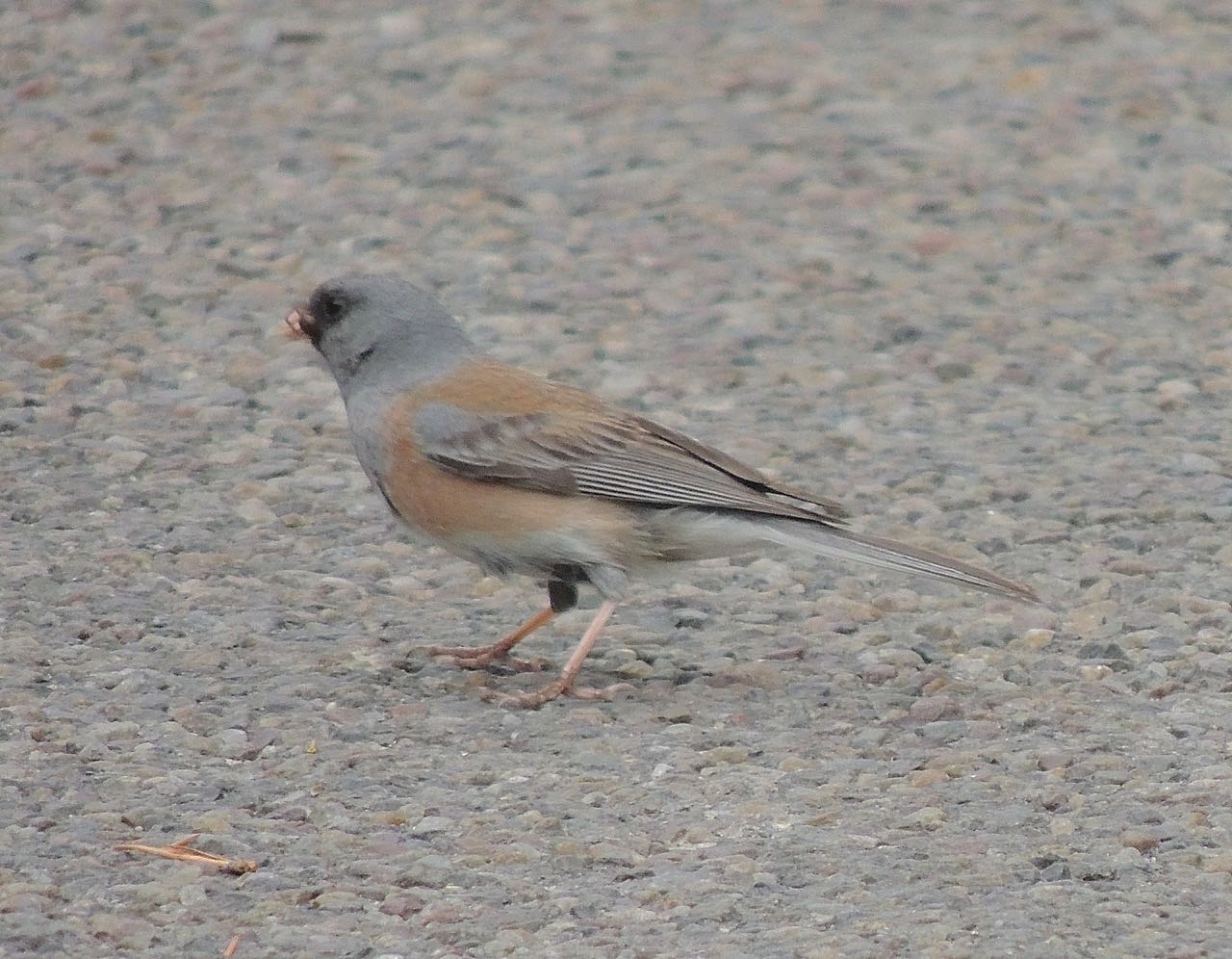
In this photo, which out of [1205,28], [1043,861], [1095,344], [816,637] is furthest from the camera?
[1205,28]

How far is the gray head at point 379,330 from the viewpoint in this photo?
5.78m

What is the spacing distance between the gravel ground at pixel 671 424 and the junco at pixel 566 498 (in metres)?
0.33

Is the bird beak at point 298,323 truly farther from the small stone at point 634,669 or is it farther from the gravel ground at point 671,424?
the small stone at point 634,669

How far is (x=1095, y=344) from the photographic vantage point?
7.66 metres

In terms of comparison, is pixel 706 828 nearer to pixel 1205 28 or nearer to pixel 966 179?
pixel 966 179

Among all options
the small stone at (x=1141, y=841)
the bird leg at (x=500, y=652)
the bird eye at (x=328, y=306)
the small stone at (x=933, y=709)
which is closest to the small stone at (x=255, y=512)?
the bird eye at (x=328, y=306)

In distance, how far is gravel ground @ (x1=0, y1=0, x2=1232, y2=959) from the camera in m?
4.37

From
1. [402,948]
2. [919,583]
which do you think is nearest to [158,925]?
[402,948]

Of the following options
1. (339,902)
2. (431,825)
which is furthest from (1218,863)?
(339,902)

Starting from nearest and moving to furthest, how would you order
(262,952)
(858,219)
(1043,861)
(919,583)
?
(262,952) < (1043,861) < (919,583) < (858,219)

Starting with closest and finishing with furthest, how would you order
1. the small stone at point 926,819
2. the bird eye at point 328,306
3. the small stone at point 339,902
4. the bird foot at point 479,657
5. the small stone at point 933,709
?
the small stone at point 339,902, the small stone at point 926,819, the small stone at point 933,709, the bird foot at point 479,657, the bird eye at point 328,306

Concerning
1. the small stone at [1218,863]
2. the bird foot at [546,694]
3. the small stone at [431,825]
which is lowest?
the bird foot at [546,694]

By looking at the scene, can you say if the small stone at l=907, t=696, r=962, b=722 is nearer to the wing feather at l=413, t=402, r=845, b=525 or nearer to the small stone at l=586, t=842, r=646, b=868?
the wing feather at l=413, t=402, r=845, b=525

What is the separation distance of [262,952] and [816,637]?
2.24 m
